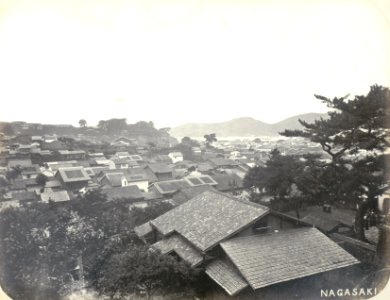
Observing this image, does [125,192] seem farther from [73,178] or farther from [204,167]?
[204,167]

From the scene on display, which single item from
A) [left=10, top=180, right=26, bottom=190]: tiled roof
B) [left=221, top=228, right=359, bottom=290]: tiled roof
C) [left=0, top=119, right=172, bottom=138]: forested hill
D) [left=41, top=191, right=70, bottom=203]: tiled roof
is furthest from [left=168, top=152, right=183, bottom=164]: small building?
[left=221, top=228, right=359, bottom=290]: tiled roof

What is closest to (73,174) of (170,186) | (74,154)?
(74,154)

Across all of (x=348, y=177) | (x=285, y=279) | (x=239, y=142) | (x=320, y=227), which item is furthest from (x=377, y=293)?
(x=239, y=142)

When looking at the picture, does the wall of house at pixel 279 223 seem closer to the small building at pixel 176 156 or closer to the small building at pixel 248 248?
the small building at pixel 248 248

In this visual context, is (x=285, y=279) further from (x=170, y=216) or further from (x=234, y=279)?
(x=170, y=216)

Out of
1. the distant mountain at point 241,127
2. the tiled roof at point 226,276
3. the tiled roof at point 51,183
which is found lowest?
Result: the tiled roof at point 226,276

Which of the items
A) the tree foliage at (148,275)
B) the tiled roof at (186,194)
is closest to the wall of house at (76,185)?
the tiled roof at (186,194)
